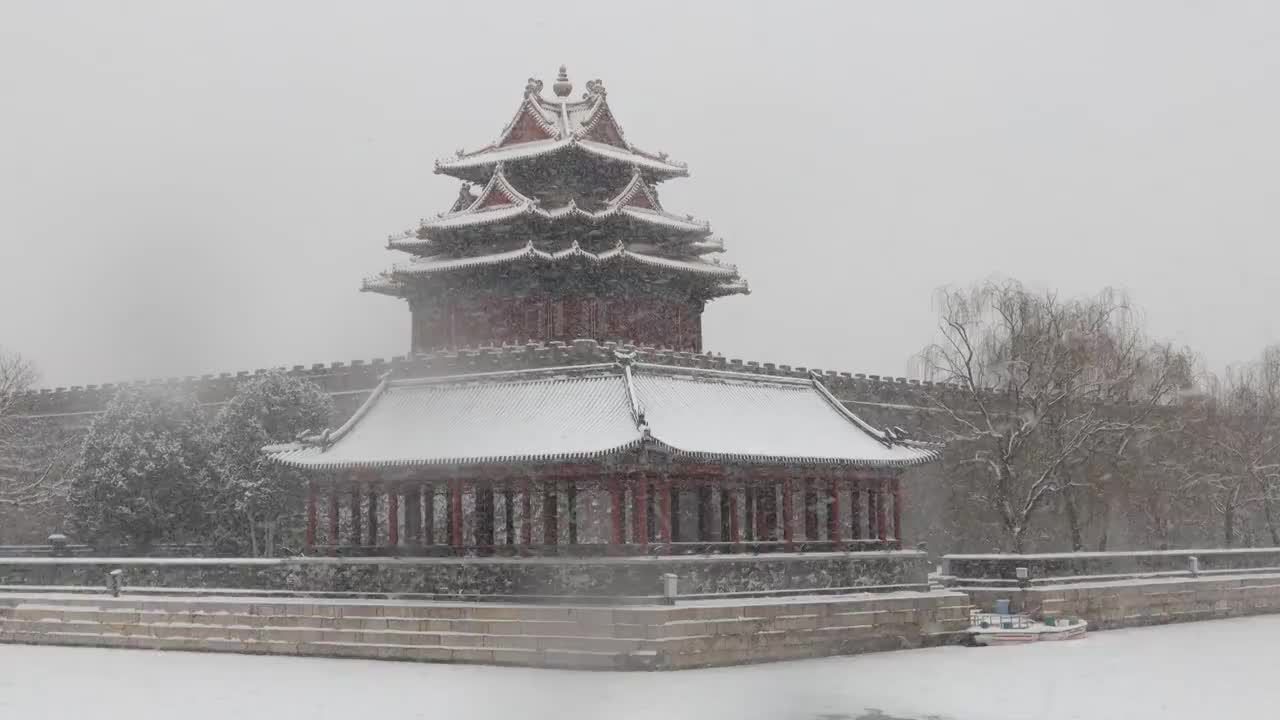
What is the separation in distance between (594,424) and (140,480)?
15.3 meters

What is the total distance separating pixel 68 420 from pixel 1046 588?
90.0ft

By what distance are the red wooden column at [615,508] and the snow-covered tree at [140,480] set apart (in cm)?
1462

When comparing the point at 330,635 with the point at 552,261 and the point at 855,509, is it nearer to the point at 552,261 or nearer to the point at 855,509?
→ the point at 855,509

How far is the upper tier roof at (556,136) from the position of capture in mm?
33688

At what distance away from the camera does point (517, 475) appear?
25672mm

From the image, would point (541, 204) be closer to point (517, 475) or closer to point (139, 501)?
point (517, 475)

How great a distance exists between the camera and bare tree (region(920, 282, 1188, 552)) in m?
38.0

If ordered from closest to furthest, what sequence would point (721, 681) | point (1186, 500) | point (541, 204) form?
1. point (721, 681)
2. point (541, 204)
3. point (1186, 500)

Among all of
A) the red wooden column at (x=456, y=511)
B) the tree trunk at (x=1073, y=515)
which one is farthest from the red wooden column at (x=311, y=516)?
the tree trunk at (x=1073, y=515)

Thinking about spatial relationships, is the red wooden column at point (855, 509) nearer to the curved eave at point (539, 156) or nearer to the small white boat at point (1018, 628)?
the small white boat at point (1018, 628)

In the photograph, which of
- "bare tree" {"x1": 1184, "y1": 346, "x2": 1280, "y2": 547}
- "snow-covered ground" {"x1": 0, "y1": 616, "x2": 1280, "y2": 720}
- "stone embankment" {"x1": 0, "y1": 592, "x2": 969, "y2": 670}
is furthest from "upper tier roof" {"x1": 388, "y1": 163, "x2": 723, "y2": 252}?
"bare tree" {"x1": 1184, "y1": 346, "x2": 1280, "y2": 547}

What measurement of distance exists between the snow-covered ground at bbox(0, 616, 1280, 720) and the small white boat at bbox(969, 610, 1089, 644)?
0.84m

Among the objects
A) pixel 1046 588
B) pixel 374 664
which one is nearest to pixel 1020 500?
pixel 1046 588

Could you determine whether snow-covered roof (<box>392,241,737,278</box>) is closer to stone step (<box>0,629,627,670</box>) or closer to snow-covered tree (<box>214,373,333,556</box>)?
snow-covered tree (<box>214,373,333,556</box>)
